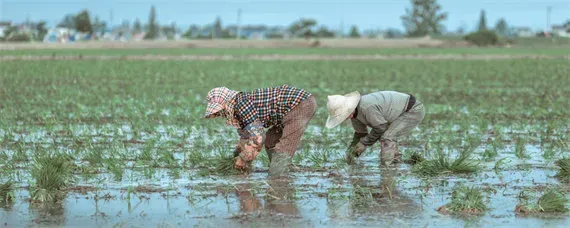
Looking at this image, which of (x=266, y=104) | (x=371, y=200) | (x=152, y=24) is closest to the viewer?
(x=371, y=200)

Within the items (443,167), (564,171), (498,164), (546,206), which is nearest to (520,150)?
(498,164)

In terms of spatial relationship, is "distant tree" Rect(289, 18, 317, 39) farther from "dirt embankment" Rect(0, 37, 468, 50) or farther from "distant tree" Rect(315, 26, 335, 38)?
"dirt embankment" Rect(0, 37, 468, 50)

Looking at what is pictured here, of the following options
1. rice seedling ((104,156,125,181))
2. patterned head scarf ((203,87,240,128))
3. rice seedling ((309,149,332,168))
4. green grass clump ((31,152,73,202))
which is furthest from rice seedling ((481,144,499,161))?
green grass clump ((31,152,73,202))

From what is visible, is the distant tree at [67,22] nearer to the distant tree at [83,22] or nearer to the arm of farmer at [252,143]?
the distant tree at [83,22]

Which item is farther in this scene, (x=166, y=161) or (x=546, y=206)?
(x=166, y=161)

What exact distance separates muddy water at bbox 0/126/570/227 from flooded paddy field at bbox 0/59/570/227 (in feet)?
0.04

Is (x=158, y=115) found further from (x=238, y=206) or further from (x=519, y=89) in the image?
(x=519, y=89)

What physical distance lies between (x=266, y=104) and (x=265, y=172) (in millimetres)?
728

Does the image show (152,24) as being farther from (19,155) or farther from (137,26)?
(19,155)

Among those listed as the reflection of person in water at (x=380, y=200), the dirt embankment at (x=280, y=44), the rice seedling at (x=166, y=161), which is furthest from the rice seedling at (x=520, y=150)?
the dirt embankment at (x=280, y=44)

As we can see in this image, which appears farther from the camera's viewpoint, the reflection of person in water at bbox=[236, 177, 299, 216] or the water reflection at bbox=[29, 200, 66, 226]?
the reflection of person in water at bbox=[236, 177, 299, 216]

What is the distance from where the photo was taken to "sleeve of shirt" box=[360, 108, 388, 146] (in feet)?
28.9

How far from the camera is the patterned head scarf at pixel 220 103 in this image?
7906mm

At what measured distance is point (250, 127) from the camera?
8062 mm
